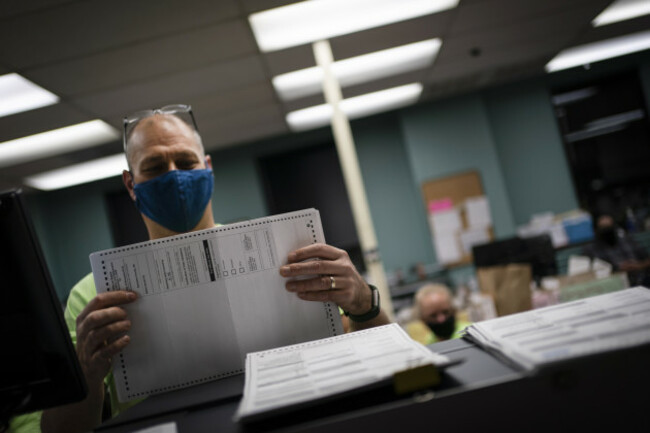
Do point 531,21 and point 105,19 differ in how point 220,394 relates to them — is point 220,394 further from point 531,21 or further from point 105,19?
point 531,21

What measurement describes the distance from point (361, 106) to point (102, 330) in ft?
14.8

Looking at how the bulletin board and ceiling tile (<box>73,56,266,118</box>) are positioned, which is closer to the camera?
ceiling tile (<box>73,56,266,118</box>)

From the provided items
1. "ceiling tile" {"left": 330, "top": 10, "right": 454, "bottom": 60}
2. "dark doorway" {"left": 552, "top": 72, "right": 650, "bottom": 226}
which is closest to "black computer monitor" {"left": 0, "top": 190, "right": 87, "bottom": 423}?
"ceiling tile" {"left": 330, "top": 10, "right": 454, "bottom": 60}

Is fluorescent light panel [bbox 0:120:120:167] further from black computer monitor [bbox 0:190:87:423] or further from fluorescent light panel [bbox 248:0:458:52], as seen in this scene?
black computer monitor [bbox 0:190:87:423]

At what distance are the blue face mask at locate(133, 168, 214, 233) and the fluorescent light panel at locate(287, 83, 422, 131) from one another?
3.34 meters

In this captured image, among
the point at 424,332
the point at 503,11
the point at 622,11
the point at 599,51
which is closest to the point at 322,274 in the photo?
the point at 424,332

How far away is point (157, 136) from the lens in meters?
1.27

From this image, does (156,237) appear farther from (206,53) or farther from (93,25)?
(206,53)

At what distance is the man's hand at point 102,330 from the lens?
2.74 feet

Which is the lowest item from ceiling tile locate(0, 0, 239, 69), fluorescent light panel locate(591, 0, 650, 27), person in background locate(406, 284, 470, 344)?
person in background locate(406, 284, 470, 344)

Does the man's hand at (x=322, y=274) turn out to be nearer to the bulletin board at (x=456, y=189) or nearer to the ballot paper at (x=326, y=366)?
the ballot paper at (x=326, y=366)

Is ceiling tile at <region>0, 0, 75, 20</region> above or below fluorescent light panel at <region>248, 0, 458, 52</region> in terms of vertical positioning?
above

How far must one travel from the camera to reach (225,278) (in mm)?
897

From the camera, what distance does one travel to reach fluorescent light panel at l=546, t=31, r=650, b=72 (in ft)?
15.2
